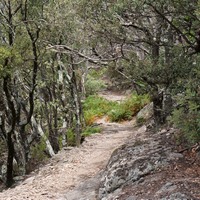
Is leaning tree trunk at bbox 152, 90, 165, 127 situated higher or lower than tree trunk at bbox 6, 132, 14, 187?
higher

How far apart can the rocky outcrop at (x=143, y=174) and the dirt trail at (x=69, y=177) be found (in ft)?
2.34

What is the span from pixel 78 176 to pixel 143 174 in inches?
117

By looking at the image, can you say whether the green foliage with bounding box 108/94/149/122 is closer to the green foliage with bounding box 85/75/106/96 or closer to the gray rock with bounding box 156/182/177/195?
the green foliage with bounding box 85/75/106/96

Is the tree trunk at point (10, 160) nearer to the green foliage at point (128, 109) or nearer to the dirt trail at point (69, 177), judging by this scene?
the dirt trail at point (69, 177)

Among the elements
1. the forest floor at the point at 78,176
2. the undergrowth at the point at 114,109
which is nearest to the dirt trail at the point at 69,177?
the forest floor at the point at 78,176

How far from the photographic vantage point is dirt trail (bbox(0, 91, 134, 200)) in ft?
28.3

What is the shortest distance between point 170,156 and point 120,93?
71.4ft

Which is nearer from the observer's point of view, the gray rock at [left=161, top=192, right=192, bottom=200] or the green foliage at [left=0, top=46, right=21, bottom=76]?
the gray rock at [left=161, top=192, right=192, bottom=200]

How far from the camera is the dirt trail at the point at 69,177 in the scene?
28.3ft

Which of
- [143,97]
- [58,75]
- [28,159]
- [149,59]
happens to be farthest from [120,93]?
[149,59]

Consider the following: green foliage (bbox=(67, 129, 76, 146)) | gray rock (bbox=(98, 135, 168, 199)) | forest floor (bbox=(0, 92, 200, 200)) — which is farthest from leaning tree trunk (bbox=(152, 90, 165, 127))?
green foliage (bbox=(67, 129, 76, 146))

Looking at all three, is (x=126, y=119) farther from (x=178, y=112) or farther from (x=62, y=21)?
(x=178, y=112)

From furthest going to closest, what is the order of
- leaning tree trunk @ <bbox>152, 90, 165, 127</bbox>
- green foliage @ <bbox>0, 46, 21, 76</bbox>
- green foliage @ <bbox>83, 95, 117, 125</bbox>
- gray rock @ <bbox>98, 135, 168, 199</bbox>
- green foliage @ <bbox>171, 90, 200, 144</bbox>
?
1. green foliage @ <bbox>83, 95, 117, 125</bbox>
2. leaning tree trunk @ <bbox>152, 90, 165, 127</bbox>
3. green foliage @ <bbox>0, 46, 21, 76</bbox>
4. gray rock @ <bbox>98, 135, 168, 199</bbox>
5. green foliage @ <bbox>171, 90, 200, 144</bbox>

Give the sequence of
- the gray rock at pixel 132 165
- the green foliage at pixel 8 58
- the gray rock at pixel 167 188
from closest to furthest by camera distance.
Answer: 1. the gray rock at pixel 167 188
2. the gray rock at pixel 132 165
3. the green foliage at pixel 8 58
